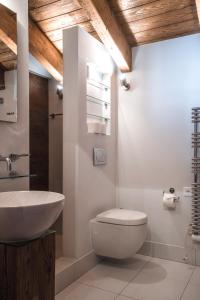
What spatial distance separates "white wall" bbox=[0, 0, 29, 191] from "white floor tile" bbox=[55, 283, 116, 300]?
0.89 m

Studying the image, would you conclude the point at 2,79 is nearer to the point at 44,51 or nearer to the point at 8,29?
the point at 8,29

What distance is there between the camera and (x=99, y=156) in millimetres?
2623

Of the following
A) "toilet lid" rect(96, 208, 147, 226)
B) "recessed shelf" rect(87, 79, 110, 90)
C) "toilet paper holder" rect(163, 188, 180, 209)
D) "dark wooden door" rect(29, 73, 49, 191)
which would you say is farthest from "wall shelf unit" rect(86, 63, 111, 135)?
"dark wooden door" rect(29, 73, 49, 191)

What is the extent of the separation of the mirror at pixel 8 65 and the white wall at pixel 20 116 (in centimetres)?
5

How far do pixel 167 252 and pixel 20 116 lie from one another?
1.98 m

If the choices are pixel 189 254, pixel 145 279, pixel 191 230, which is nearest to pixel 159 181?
pixel 191 230

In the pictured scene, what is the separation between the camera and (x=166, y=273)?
238cm

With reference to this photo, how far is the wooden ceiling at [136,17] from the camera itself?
7.72 feet

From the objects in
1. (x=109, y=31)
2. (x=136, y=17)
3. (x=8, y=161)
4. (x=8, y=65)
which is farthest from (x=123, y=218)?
(x=136, y=17)

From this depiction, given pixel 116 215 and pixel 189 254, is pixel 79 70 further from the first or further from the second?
pixel 189 254

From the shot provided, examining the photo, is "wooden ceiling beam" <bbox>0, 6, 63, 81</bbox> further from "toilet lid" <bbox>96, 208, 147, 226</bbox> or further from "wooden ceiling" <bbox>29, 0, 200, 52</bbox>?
"toilet lid" <bbox>96, 208, 147, 226</bbox>

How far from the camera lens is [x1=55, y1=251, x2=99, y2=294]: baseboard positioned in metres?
2.06

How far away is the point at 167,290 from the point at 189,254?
0.61 m

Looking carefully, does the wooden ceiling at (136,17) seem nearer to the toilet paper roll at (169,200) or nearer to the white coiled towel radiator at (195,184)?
the white coiled towel radiator at (195,184)
